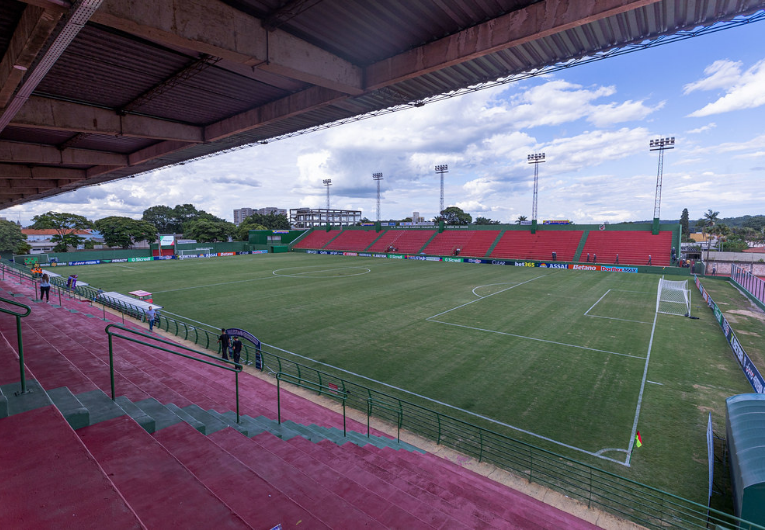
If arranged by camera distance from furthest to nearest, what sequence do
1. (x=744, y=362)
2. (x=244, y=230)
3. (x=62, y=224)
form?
(x=244, y=230), (x=62, y=224), (x=744, y=362)

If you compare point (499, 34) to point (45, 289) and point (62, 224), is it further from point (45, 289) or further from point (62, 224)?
point (62, 224)

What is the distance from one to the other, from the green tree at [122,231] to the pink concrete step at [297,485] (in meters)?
82.0

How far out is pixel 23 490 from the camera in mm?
3225

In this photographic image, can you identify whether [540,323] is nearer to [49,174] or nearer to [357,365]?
[357,365]

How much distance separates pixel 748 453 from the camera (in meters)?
6.90

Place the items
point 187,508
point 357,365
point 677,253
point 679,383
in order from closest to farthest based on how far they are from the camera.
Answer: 1. point 187,508
2. point 679,383
3. point 357,365
4. point 677,253

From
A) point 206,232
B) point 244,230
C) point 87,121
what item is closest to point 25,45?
point 87,121

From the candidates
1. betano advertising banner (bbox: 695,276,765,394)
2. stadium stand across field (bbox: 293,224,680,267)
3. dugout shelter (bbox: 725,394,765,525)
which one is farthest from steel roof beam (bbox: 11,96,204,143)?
stadium stand across field (bbox: 293,224,680,267)

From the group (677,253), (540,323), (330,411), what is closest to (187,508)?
(330,411)

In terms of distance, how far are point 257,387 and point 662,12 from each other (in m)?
14.5

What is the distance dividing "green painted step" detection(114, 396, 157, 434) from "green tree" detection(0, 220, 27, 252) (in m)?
86.7

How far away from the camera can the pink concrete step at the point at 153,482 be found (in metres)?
3.40

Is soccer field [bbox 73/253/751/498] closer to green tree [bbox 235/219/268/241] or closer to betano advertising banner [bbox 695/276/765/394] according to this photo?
betano advertising banner [bbox 695/276/765/394]

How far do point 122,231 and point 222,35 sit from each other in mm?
80886
